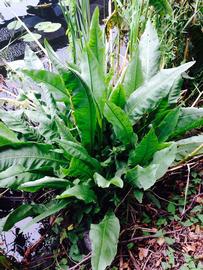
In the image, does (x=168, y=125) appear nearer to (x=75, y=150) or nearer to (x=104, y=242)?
(x=75, y=150)

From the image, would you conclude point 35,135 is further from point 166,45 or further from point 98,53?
point 166,45

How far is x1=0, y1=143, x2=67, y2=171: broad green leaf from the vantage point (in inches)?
43.8

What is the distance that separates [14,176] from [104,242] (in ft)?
1.27

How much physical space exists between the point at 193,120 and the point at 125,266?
605mm

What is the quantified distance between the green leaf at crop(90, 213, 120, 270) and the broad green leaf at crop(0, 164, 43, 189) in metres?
0.31

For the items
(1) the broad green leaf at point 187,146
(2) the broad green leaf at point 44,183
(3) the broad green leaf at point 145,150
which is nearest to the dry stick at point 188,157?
(1) the broad green leaf at point 187,146

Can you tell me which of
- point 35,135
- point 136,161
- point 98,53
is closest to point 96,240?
point 136,161

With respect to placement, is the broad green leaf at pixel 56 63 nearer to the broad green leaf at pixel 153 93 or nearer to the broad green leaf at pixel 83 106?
the broad green leaf at pixel 83 106

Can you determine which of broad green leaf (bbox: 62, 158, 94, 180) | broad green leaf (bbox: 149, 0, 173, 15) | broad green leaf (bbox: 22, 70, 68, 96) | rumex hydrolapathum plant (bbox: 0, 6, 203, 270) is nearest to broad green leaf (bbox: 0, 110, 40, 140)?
rumex hydrolapathum plant (bbox: 0, 6, 203, 270)

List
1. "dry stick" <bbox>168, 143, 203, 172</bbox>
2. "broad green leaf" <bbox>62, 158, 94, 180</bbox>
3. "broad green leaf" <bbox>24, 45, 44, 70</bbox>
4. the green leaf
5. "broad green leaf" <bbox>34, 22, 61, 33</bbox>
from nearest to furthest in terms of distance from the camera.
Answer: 1. the green leaf
2. "broad green leaf" <bbox>62, 158, 94, 180</bbox>
3. "dry stick" <bbox>168, 143, 203, 172</bbox>
4. "broad green leaf" <bbox>24, 45, 44, 70</bbox>
5. "broad green leaf" <bbox>34, 22, 61, 33</bbox>

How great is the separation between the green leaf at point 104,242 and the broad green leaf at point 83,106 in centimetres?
31

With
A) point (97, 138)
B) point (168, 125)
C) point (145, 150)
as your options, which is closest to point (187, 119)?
point (168, 125)

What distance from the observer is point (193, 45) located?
151cm

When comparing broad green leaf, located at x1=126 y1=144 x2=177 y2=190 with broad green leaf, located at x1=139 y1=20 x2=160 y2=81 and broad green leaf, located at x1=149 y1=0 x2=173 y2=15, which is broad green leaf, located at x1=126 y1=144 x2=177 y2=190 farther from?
broad green leaf, located at x1=149 y1=0 x2=173 y2=15
